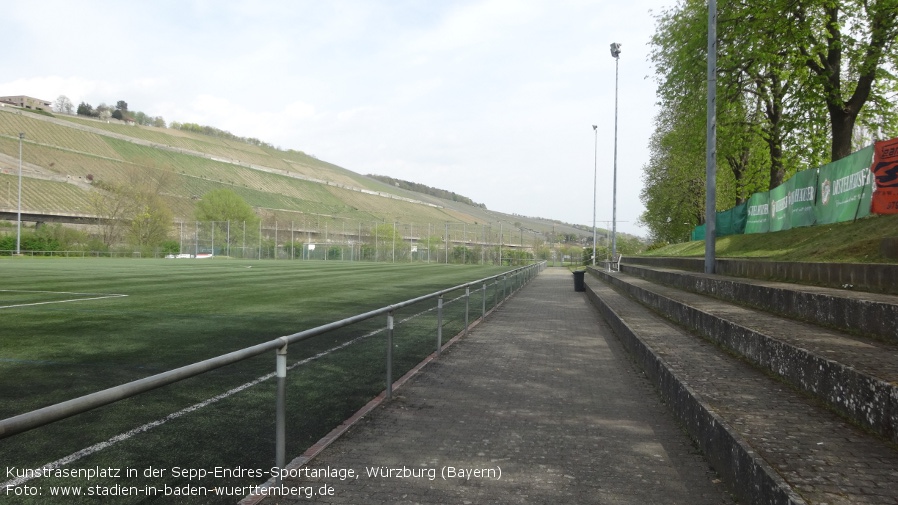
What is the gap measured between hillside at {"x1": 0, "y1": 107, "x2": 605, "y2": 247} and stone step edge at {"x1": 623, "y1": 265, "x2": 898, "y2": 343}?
59.8 meters

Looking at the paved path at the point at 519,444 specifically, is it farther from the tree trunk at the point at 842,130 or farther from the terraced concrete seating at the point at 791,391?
the tree trunk at the point at 842,130

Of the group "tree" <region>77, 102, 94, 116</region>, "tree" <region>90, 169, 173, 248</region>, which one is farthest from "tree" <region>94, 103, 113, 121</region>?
"tree" <region>90, 169, 173, 248</region>

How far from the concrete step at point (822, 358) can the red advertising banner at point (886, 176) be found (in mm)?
3568

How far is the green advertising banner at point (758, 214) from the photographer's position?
62.3 feet

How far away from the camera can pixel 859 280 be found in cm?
834

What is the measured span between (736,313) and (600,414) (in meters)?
4.07

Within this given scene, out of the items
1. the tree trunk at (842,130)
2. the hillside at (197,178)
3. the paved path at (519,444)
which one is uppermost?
the hillside at (197,178)

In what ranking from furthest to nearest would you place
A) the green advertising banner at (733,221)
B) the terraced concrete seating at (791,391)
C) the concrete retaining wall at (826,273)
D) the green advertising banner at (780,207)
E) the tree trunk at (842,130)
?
the green advertising banner at (733,221), the tree trunk at (842,130), the green advertising banner at (780,207), the concrete retaining wall at (826,273), the terraced concrete seating at (791,391)

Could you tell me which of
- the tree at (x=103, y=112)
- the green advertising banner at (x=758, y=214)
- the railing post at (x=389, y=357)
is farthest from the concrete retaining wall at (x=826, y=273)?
the tree at (x=103, y=112)

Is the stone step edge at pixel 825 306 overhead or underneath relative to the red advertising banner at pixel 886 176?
underneath

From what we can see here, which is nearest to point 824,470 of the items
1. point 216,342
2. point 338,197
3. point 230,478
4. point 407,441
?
point 407,441

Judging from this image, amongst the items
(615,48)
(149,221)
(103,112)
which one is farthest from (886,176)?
(103,112)

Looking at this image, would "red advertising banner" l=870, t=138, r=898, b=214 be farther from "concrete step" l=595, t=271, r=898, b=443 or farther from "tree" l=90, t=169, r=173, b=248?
"tree" l=90, t=169, r=173, b=248

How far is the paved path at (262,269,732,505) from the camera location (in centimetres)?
370
